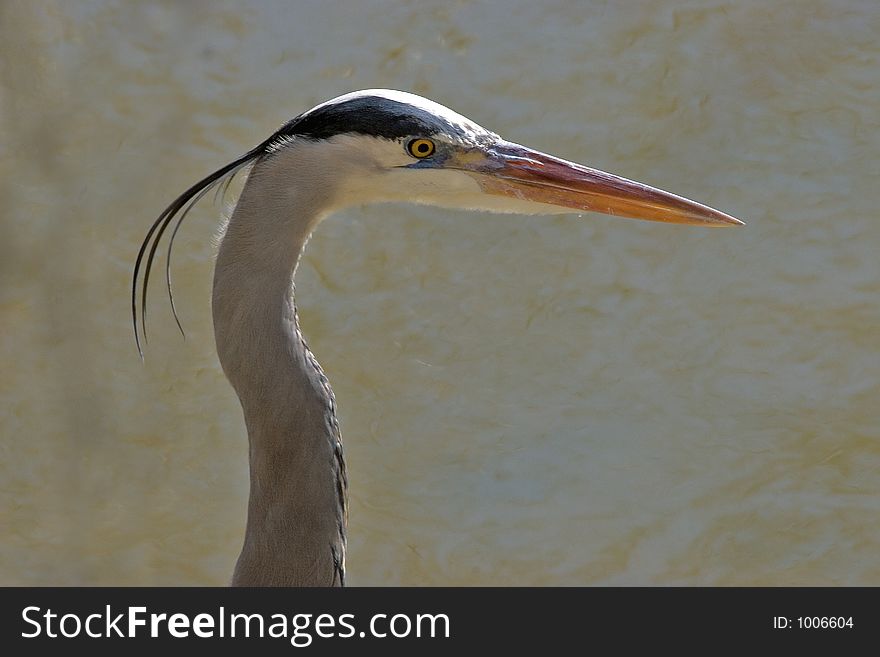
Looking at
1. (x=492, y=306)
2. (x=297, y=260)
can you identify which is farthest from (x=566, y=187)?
(x=492, y=306)

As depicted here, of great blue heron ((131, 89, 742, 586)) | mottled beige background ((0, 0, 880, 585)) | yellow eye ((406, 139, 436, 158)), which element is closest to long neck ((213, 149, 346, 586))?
great blue heron ((131, 89, 742, 586))

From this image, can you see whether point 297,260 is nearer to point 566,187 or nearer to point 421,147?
point 421,147

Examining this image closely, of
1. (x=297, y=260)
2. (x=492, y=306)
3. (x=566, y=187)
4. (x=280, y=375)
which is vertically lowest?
(x=280, y=375)

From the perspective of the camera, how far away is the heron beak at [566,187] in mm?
1512

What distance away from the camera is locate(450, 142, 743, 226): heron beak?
151 centimetres

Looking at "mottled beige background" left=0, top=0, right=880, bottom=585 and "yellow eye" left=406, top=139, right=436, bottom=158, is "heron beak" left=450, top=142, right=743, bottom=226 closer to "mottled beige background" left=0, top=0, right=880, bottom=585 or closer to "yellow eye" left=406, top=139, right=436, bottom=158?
"yellow eye" left=406, top=139, right=436, bottom=158

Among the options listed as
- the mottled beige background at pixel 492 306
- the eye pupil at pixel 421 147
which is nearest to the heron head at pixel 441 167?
the eye pupil at pixel 421 147

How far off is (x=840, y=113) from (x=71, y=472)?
1910 millimetres

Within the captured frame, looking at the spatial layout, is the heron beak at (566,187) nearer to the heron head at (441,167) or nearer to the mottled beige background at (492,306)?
the heron head at (441,167)

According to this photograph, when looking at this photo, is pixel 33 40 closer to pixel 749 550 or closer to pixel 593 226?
pixel 593 226

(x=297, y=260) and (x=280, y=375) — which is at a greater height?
(x=297, y=260)

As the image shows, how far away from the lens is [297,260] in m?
1.48

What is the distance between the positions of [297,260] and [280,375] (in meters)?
0.14

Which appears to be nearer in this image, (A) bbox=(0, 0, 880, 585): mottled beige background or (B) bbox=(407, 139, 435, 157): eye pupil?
(B) bbox=(407, 139, 435, 157): eye pupil
